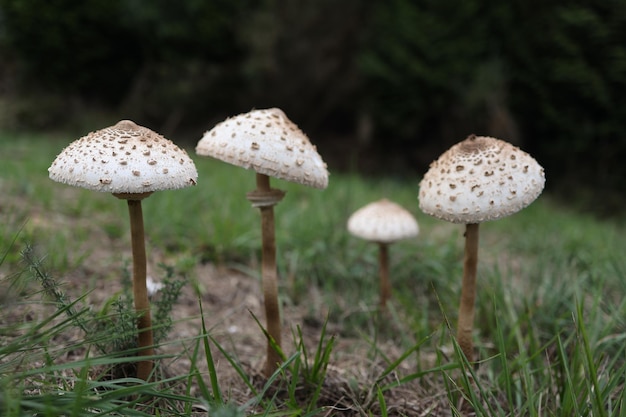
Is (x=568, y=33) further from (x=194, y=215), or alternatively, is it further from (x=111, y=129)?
(x=111, y=129)

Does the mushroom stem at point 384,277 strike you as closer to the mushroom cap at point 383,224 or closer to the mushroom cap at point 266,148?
the mushroom cap at point 383,224

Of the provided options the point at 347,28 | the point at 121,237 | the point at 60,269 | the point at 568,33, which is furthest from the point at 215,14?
the point at 60,269

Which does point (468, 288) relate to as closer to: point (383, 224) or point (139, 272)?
point (383, 224)

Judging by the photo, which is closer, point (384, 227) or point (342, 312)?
point (384, 227)

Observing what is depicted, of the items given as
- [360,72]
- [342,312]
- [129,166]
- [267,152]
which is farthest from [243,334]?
[360,72]

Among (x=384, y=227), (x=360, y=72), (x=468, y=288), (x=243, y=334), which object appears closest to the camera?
(x=468, y=288)

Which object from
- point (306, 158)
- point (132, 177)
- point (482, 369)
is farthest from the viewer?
point (482, 369)
